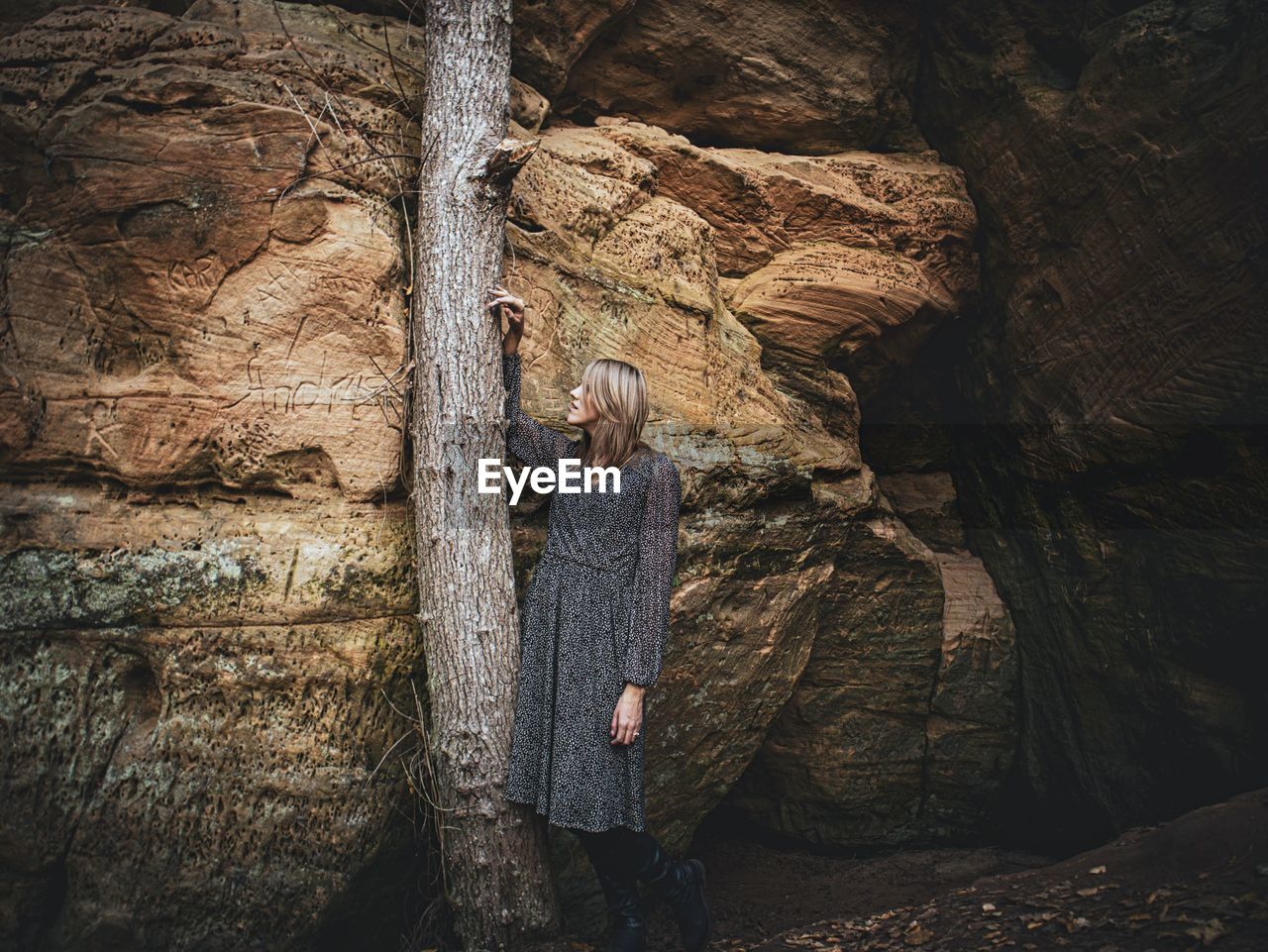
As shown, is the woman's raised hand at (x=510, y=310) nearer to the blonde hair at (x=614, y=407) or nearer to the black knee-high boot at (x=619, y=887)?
the blonde hair at (x=614, y=407)

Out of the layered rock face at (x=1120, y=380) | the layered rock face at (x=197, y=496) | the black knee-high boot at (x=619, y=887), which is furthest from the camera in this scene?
the layered rock face at (x=1120, y=380)

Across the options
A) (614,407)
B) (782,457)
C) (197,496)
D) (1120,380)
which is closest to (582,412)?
(614,407)

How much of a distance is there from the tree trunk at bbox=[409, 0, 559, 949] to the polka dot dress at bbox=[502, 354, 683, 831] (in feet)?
0.53

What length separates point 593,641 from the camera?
134 inches

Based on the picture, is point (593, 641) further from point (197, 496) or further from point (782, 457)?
point (197, 496)

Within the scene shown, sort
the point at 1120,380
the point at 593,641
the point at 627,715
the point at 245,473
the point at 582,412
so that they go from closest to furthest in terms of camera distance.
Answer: the point at 627,715 → the point at 593,641 → the point at 582,412 → the point at 245,473 → the point at 1120,380

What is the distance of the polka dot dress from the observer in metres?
3.29

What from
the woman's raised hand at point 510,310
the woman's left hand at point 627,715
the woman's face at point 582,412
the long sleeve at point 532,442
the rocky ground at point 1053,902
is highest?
the woman's raised hand at point 510,310

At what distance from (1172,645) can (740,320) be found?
3170 mm

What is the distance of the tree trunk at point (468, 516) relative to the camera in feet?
11.6

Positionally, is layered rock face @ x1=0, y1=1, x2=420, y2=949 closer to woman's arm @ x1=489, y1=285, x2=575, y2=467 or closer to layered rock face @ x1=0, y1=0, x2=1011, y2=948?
layered rock face @ x1=0, y1=0, x2=1011, y2=948

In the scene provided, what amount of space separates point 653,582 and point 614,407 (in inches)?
28.4

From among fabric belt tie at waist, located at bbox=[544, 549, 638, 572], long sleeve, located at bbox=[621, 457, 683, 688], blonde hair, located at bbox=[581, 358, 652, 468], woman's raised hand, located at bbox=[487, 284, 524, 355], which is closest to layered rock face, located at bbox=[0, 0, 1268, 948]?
woman's raised hand, located at bbox=[487, 284, 524, 355]

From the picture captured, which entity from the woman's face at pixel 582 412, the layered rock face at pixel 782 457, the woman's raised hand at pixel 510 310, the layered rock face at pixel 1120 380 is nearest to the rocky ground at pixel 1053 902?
the layered rock face at pixel 782 457
